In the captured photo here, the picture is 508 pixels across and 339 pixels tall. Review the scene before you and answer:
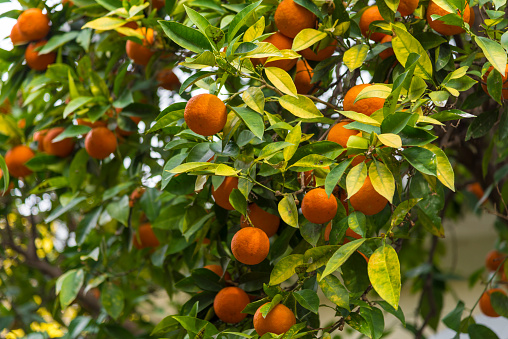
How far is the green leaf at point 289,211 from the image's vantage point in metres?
0.62

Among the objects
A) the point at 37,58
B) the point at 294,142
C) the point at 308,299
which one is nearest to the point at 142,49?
the point at 37,58

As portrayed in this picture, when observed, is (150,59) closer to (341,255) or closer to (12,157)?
(12,157)

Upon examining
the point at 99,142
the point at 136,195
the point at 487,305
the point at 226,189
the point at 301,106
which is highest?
the point at 301,106

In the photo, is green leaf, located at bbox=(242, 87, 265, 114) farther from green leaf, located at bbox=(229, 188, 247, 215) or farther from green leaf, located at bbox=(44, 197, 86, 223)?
green leaf, located at bbox=(44, 197, 86, 223)

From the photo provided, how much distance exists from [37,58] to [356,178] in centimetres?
85

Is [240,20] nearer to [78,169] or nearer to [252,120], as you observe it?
[252,120]

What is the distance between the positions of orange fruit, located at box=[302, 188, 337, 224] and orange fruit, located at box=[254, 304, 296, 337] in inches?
4.8

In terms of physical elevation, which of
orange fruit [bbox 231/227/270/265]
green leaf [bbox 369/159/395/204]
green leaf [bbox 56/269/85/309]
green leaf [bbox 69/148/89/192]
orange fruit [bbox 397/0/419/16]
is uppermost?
orange fruit [bbox 397/0/419/16]

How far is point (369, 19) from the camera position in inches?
30.7

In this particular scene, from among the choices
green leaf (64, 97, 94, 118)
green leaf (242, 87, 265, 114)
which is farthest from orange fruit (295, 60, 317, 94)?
green leaf (64, 97, 94, 118)

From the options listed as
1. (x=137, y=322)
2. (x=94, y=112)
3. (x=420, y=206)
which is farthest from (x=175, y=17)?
(x=137, y=322)

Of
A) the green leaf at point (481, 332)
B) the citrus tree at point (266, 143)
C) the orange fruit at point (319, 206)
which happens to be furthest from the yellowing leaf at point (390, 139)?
the green leaf at point (481, 332)

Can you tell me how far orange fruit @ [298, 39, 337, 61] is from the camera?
809 mm

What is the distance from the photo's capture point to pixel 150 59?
108 cm
